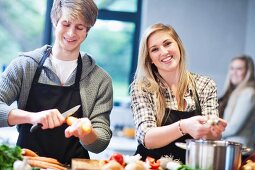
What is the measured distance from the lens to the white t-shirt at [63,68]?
6.31 ft

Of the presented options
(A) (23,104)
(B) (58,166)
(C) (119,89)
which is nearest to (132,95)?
(A) (23,104)

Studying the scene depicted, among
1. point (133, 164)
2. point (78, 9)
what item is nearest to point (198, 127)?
point (133, 164)

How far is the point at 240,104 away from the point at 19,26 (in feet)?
6.97

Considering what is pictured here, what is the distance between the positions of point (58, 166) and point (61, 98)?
422 millimetres

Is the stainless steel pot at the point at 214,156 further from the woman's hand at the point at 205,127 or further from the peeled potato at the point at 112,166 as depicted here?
the peeled potato at the point at 112,166

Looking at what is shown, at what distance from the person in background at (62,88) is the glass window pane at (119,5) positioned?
2546 millimetres

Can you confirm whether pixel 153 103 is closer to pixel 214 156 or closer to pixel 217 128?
pixel 217 128

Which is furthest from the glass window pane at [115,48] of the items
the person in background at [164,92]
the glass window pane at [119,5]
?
the person in background at [164,92]

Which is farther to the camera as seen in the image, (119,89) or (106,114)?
(119,89)

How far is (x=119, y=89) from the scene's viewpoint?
4.41 metres

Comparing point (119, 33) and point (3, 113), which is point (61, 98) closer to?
point (3, 113)

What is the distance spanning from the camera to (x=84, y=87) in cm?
192

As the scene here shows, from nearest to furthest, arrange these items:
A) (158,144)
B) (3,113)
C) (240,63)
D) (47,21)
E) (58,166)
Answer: (58,166), (3,113), (158,144), (240,63), (47,21)

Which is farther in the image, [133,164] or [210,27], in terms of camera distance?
[210,27]
